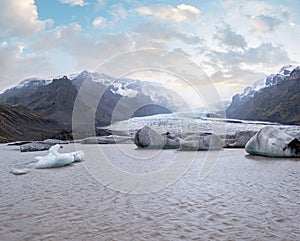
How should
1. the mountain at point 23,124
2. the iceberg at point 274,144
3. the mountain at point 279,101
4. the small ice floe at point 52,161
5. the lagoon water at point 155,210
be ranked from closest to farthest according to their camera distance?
the lagoon water at point 155,210, the small ice floe at point 52,161, the iceberg at point 274,144, the mountain at point 23,124, the mountain at point 279,101

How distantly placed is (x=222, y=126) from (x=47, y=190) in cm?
6398

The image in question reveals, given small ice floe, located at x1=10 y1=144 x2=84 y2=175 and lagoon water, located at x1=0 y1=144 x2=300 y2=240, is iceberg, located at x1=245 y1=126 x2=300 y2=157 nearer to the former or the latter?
lagoon water, located at x1=0 y1=144 x2=300 y2=240

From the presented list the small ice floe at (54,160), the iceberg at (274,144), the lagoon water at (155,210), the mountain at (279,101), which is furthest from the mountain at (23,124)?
the mountain at (279,101)

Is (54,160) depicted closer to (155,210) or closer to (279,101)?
(155,210)

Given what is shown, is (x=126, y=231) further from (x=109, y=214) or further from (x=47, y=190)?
(x=47, y=190)

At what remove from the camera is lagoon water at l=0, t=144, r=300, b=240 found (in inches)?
207

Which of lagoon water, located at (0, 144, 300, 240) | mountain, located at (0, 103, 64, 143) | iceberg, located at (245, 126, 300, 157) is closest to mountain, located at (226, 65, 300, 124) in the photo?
mountain, located at (0, 103, 64, 143)

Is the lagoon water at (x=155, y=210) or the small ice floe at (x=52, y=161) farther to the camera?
the small ice floe at (x=52, y=161)

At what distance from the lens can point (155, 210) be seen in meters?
6.74

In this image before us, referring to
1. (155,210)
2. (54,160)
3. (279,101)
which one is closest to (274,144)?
(54,160)

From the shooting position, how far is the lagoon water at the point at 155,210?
207 inches

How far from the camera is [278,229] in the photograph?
17.6 feet

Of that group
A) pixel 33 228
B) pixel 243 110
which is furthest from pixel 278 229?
pixel 243 110

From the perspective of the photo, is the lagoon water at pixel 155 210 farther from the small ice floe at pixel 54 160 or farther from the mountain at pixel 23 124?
the mountain at pixel 23 124
